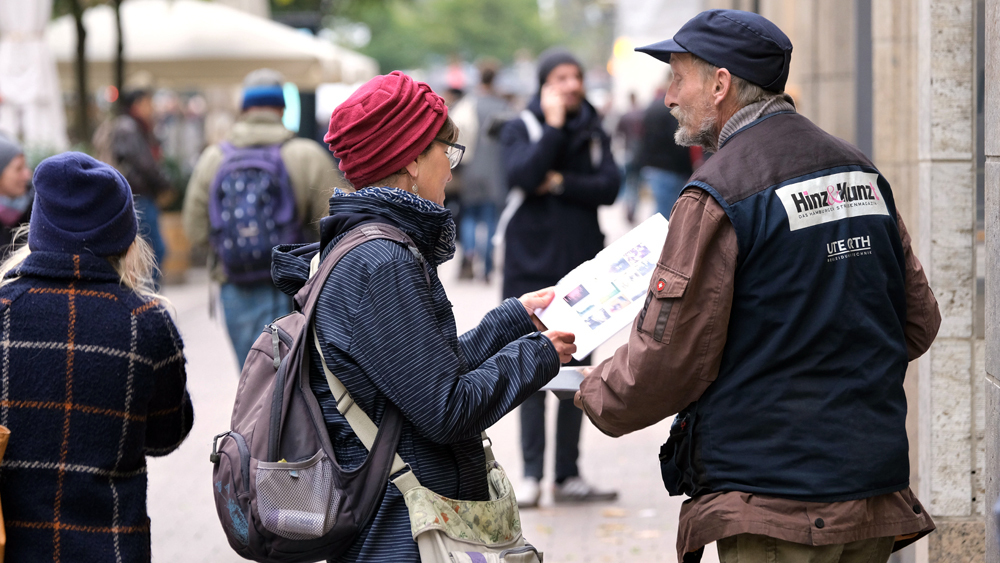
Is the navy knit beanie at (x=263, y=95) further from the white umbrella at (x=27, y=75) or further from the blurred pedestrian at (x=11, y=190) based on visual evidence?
the white umbrella at (x=27, y=75)

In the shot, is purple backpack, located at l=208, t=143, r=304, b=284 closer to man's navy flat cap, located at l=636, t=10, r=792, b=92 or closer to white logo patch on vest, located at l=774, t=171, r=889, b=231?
man's navy flat cap, located at l=636, t=10, r=792, b=92

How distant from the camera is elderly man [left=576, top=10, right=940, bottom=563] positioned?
2535mm

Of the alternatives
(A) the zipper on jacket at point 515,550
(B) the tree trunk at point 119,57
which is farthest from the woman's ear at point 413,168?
(B) the tree trunk at point 119,57

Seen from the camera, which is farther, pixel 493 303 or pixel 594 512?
pixel 493 303

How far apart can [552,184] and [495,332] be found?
3.04 metres

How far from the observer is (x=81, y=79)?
44.7 ft

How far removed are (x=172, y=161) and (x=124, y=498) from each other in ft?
42.4

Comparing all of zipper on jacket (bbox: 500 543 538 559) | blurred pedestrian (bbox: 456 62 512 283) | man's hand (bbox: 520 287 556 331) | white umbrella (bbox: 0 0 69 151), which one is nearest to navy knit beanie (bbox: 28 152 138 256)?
man's hand (bbox: 520 287 556 331)

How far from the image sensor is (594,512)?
5.77 meters

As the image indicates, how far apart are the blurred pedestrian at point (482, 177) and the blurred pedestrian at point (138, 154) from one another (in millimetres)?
3732

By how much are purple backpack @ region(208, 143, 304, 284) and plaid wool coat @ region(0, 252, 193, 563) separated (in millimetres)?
2874

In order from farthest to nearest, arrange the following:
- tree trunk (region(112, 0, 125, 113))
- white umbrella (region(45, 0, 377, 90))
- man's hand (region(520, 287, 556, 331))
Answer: tree trunk (region(112, 0, 125, 113))
white umbrella (region(45, 0, 377, 90))
man's hand (region(520, 287, 556, 331))

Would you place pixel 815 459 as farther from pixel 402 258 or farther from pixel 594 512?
pixel 594 512

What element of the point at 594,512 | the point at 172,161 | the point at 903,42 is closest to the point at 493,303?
the point at 172,161
